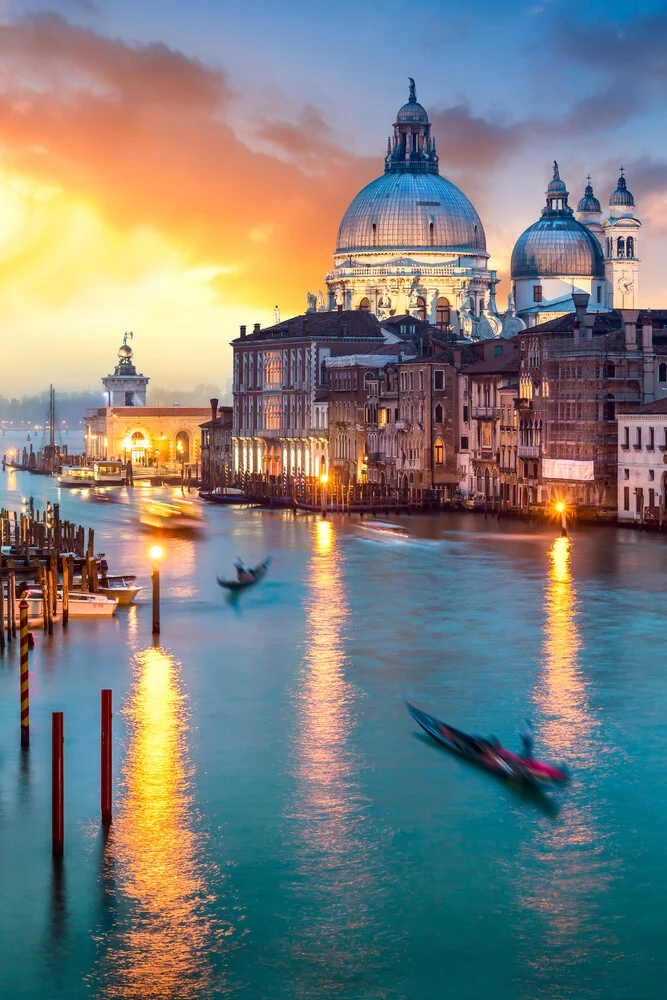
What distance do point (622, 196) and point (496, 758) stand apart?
111805mm

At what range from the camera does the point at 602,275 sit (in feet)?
433

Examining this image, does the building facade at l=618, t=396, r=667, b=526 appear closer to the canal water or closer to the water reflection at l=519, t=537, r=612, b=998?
the canal water

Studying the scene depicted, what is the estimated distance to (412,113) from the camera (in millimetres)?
148750

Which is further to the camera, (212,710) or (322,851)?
(212,710)

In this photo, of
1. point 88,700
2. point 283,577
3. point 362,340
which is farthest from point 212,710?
point 362,340

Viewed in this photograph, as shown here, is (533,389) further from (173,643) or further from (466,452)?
(173,643)

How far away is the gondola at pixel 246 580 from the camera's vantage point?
53.1 metres

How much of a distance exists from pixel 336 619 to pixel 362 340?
237 feet

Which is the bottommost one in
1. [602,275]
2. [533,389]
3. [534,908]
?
[534,908]

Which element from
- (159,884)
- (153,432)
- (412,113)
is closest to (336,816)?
(159,884)

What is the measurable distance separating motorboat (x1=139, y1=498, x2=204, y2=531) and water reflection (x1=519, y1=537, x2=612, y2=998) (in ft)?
161

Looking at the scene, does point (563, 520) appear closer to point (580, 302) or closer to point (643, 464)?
point (643, 464)

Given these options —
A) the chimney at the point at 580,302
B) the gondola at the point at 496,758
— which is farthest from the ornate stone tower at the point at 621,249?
the gondola at the point at 496,758

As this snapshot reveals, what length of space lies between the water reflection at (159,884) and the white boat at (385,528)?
44078mm
